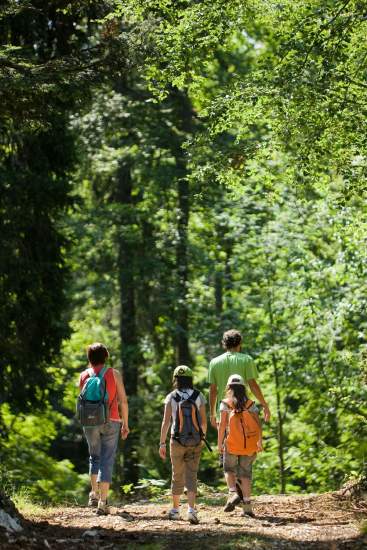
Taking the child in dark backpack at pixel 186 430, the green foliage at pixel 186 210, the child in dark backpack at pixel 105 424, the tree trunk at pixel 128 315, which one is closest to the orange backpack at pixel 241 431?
the child in dark backpack at pixel 186 430

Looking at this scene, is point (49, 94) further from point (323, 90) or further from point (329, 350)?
point (329, 350)

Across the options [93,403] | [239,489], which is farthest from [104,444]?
[239,489]

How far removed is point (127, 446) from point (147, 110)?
8.45m

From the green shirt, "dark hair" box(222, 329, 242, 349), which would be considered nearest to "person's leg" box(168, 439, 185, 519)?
the green shirt

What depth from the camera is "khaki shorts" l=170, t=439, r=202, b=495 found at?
30.0 feet

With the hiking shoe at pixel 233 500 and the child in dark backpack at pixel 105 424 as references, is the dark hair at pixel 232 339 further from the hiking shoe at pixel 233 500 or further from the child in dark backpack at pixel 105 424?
the hiking shoe at pixel 233 500

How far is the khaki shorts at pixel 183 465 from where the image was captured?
915 centimetres

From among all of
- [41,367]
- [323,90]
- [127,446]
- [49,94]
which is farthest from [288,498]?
[127,446]

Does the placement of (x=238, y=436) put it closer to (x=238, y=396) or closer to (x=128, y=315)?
(x=238, y=396)

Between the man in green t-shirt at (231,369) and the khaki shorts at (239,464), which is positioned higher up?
the man in green t-shirt at (231,369)

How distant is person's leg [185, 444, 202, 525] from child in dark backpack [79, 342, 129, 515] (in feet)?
2.31

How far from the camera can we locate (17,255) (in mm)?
17781

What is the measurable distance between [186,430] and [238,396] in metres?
0.67

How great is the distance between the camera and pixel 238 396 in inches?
368
